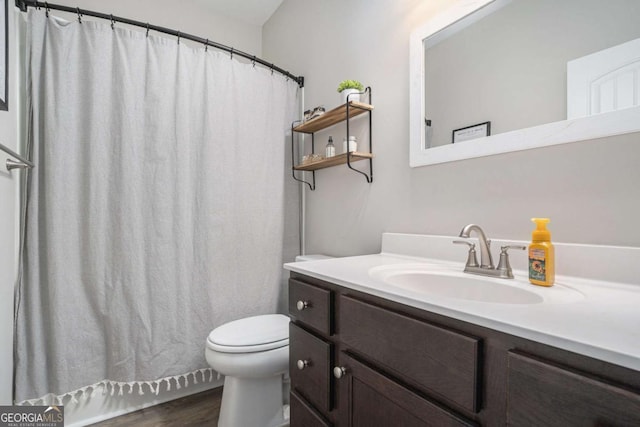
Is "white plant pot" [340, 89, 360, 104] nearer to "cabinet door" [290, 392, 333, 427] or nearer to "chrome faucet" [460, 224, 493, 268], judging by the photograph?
"chrome faucet" [460, 224, 493, 268]

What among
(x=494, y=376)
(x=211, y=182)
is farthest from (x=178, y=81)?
(x=494, y=376)

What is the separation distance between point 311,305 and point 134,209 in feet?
3.54

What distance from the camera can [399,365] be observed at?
683mm

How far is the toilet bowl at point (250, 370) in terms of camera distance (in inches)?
52.0

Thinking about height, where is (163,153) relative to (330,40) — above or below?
below

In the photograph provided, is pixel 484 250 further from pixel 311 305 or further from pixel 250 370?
pixel 250 370

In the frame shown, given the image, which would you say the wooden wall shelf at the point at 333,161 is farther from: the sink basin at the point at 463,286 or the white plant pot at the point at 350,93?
the sink basin at the point at 463,286

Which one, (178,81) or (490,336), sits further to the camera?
(178,81)

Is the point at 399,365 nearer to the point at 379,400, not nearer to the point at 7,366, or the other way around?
the point at 379,400

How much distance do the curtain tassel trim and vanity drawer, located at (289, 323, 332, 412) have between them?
888 millimetres

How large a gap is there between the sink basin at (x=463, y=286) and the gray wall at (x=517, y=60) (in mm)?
512

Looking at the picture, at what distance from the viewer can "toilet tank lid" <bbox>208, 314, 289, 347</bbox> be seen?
1.36 m

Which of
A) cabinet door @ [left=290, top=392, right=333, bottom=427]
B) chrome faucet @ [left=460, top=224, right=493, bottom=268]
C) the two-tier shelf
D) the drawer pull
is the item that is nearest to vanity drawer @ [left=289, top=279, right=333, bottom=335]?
the drawer pull

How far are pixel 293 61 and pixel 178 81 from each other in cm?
89
